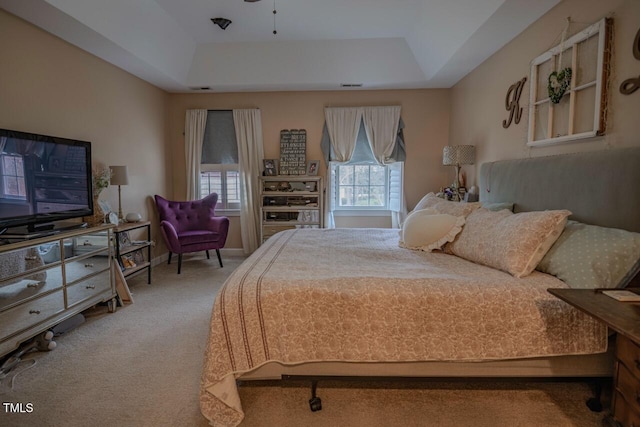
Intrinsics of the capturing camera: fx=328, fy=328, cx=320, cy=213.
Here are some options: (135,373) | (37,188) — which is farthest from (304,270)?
(37,188)

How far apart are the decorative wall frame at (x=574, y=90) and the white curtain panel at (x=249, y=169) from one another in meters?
3.49

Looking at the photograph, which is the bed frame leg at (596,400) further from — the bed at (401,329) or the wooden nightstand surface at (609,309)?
the wooden nightstand surface at (609,309)

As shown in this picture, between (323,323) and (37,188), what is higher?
(37,188)

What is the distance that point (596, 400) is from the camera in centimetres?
167

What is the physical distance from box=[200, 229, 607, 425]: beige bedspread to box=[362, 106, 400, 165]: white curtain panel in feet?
11.0

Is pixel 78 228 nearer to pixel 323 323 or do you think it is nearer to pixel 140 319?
pixel 140 319

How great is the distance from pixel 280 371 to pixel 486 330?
1047 millimetres

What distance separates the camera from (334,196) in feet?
16.5

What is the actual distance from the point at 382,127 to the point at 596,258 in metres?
3.52

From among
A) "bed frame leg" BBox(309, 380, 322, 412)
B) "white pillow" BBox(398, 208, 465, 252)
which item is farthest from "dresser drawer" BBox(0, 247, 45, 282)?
"white pillow" BBox(398, 208, 465, 252)

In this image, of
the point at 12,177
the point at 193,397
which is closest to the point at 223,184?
the point at 12,177

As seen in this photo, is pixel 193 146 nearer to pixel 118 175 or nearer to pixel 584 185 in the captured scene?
pixel 118 175

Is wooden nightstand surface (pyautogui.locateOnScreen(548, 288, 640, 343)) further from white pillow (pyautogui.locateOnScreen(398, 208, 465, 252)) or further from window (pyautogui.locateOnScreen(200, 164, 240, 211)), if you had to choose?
window (pyautogui.locateOnScreen(200, 164, 240, 211))

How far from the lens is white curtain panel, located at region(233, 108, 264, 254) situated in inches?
193
